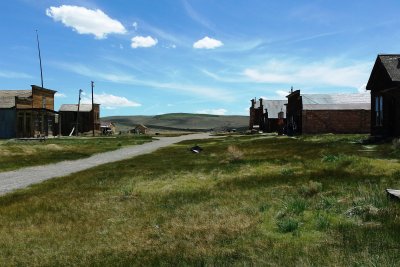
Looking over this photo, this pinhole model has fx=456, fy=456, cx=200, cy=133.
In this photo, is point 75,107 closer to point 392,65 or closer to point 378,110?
point 378,110

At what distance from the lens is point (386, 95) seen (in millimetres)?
37156

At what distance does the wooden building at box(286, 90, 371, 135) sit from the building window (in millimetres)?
23701

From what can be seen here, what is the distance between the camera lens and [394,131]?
35844mm

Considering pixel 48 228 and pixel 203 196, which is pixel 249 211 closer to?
pixel 203 196

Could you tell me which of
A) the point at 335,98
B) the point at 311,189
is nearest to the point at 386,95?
the point at 311,189

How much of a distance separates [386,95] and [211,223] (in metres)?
32.4

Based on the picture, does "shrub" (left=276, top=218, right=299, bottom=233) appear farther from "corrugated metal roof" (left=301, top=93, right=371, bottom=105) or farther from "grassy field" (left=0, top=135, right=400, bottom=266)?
"corrugated metal roof" (left=301, top=93, right=371, bottom=105)

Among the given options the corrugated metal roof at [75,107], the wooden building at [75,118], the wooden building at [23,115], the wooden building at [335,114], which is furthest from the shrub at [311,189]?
the corrugated metal roof at [75,107]

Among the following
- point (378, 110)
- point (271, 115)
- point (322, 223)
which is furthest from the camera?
point (271, 115)

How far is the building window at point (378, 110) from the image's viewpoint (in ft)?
126

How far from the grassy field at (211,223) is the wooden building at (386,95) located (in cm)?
2145

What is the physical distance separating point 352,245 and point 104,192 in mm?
8997

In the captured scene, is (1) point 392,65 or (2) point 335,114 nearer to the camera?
(1) point 392,65

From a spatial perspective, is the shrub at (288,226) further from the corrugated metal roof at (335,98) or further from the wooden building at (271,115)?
the wooden building at (271,115)
